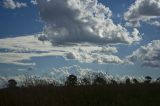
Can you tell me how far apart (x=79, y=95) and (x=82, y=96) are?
0.13 m

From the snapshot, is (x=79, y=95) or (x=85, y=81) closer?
(x=79, y=95)

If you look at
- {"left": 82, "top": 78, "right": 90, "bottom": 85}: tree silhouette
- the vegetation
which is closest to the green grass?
the vegetation

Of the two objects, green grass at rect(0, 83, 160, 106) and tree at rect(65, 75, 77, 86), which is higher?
tree at rect(65, 75, 77, 86)

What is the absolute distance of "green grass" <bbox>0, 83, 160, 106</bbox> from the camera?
15.1 meters

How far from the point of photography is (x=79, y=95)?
16391 mm

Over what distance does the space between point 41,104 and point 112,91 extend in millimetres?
3834

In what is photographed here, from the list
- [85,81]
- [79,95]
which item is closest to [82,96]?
[79,95]

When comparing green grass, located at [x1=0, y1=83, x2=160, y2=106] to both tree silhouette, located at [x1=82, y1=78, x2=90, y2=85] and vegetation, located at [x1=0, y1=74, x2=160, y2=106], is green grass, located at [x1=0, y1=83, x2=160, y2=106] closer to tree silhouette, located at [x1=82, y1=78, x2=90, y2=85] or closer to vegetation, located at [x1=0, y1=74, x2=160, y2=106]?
vegetation, located at [x1=0, y1=74, x2=160, y2=106]

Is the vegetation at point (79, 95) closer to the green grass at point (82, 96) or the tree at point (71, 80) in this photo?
the green grass at point (82, 96)

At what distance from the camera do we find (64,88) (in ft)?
58.4

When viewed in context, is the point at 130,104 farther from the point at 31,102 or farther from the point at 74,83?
the point at 74,83

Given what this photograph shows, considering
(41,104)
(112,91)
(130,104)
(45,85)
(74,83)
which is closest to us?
(41,104)

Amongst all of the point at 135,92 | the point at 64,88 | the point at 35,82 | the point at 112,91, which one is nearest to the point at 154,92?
the point at 135,92

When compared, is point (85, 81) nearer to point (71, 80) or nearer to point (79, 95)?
point (71, 80)
